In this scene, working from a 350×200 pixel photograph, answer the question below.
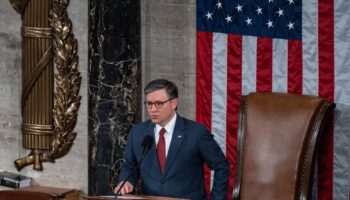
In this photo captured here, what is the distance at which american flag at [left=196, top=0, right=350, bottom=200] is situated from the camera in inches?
248

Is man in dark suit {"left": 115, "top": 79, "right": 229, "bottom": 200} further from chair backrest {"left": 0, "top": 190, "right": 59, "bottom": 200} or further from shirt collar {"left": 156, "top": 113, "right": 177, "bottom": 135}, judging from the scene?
chair backrest {"left": 0, "top": 190, "right": 59, "bottom": 200}

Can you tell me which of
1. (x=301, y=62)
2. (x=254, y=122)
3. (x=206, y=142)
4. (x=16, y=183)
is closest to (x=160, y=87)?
(x=206, y=142)

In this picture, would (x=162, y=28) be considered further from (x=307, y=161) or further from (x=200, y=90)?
(x=307, y=161)

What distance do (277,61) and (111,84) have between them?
4.63ft

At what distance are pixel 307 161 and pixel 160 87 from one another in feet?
4.91

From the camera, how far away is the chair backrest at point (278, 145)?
5.71 m

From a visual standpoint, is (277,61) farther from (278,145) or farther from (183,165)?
(183,165)

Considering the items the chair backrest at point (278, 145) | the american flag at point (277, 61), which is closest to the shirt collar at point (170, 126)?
the chair backrest at point (278, 145)

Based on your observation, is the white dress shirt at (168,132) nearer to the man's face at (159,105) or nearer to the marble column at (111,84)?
the man's face at (159,105)

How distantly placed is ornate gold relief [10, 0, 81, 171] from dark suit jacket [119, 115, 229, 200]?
7.10 feet

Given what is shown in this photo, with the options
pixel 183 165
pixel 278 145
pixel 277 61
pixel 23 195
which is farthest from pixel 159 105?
pixel 23 195

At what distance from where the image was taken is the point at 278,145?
581 cm

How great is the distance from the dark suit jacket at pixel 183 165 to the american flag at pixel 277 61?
5.81ft

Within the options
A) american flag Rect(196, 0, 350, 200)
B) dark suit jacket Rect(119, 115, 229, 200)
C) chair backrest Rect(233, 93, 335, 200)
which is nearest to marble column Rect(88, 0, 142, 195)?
american flag Rect(196, 0, 350, 200)
